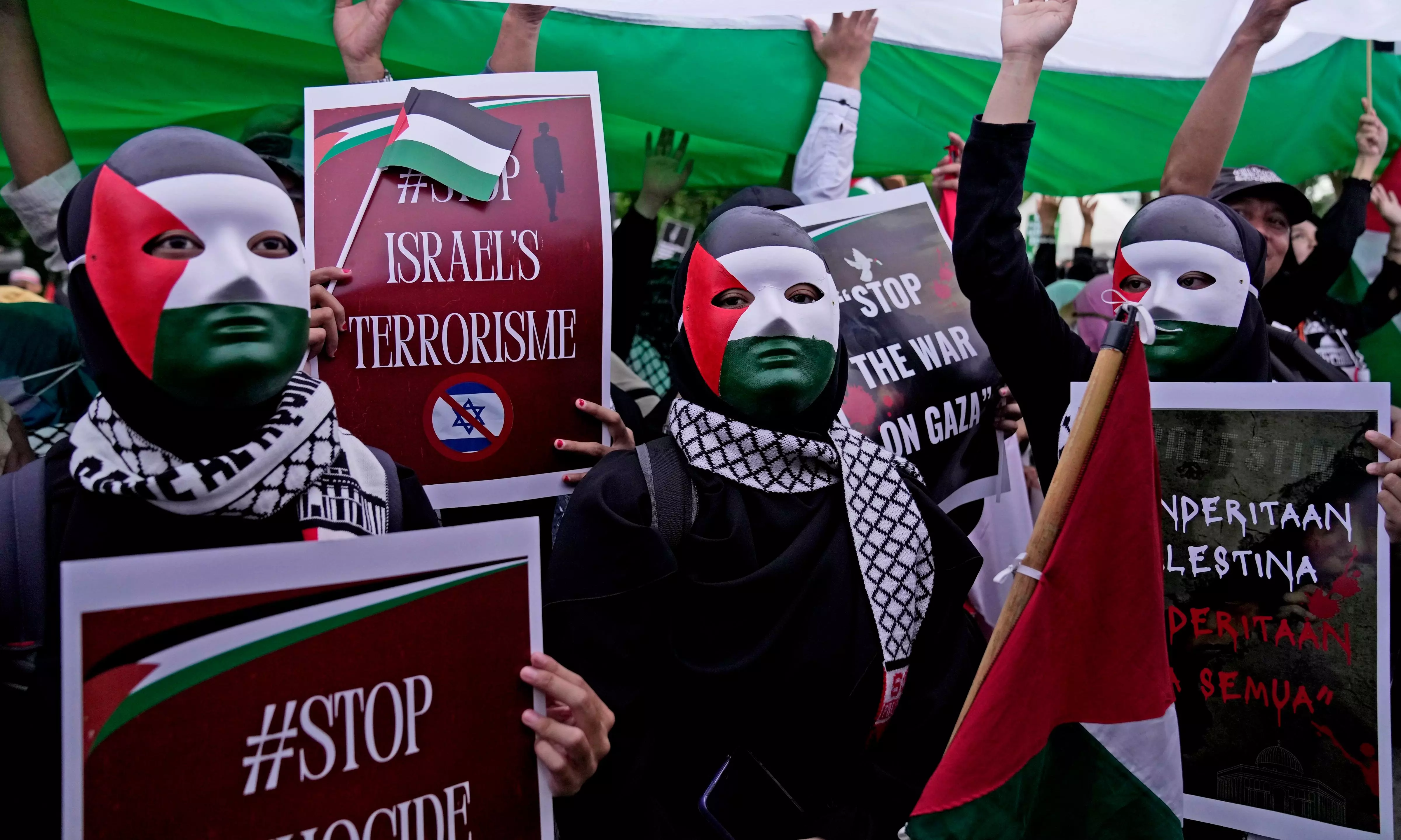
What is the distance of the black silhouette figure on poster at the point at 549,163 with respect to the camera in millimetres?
2857

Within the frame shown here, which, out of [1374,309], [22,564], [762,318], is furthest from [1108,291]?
[1374,309]

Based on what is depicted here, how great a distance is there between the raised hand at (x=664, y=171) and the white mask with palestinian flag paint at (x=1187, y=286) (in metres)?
1.71

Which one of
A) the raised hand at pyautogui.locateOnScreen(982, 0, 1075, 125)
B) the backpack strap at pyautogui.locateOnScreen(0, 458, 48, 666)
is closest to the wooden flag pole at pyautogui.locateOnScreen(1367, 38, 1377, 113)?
the raised hand at pyautogui.locateOnScreen(982, 0, 1075, 125)

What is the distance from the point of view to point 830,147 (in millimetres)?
3980

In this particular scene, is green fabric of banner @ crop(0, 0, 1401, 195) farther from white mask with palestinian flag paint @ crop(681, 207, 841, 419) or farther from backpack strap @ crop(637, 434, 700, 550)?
backpack strap @ crop(637, 434, 700, 550)

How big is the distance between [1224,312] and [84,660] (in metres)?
2.66

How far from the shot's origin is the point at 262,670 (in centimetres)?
150

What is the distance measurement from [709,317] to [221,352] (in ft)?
3.65

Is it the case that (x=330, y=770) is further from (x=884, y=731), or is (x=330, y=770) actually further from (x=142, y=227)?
(x=884, y=731)

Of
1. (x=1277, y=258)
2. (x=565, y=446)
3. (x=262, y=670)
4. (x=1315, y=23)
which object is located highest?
(x=1315, y=23)

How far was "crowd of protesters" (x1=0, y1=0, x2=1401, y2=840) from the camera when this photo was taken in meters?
1.72

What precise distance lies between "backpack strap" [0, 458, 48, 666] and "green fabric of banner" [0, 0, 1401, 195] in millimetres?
2142

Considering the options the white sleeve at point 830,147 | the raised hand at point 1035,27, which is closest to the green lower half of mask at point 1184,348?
the raised hand at point 1035,27

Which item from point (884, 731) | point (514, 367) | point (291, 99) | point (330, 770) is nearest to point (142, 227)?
point (330, 770)
